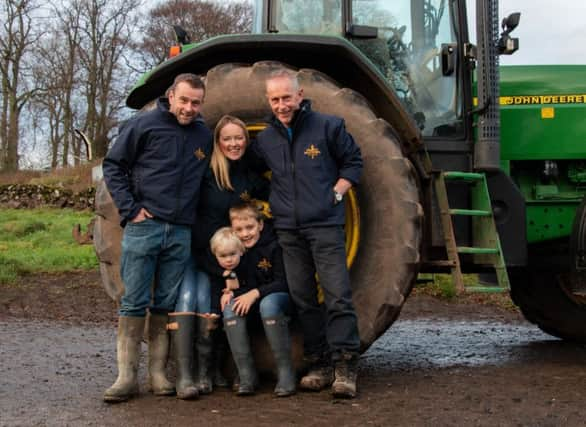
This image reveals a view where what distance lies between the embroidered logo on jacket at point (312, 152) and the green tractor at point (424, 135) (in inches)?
11.9

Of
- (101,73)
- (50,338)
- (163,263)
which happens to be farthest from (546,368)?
(101,73)

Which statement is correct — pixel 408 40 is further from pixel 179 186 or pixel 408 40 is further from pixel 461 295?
pixel 461 295

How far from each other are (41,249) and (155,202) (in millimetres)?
8020

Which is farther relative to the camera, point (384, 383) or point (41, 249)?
point (41, 249)

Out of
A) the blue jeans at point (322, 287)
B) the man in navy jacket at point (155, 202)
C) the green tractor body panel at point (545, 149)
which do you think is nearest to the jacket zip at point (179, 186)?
the man in navy jacket at point (155, 202)

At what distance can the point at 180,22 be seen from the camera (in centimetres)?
Answer: 2639

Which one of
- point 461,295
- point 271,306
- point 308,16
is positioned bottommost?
point 461,295

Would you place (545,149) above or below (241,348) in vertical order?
above

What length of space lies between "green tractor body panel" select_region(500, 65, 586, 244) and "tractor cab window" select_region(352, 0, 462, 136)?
0.51 metres

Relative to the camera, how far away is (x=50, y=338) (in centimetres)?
554

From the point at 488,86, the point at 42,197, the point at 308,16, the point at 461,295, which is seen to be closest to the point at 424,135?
the point at 488,86

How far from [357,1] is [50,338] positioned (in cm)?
321

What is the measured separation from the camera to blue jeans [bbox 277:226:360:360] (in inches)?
140

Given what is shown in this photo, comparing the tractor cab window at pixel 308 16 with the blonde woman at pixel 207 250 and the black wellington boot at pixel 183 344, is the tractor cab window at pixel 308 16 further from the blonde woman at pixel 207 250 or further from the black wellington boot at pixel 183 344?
the black wellington boot at pixel 183 344
